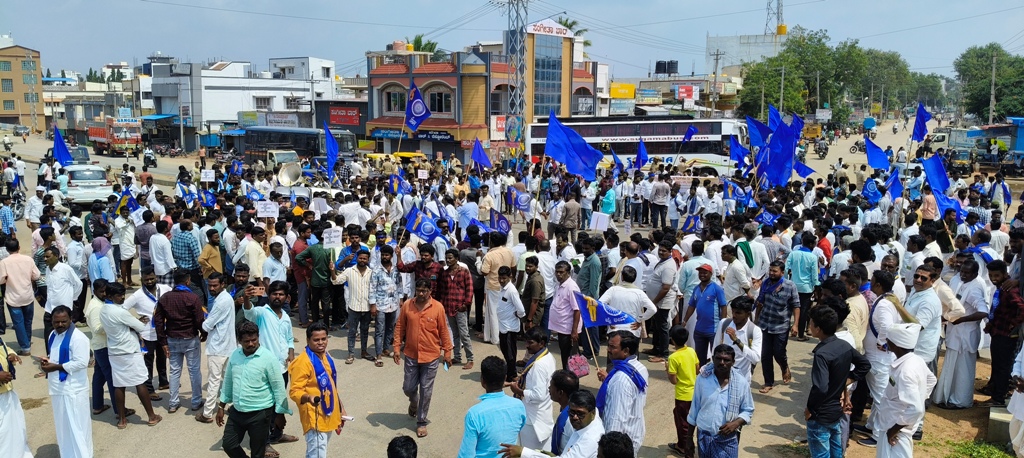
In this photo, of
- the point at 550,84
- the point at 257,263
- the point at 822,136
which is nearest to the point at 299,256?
the point at 257,263

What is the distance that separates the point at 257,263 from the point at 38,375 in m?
2.88

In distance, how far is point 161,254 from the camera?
36.0ft

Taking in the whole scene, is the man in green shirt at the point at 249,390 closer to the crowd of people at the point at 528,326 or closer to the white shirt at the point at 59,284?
the crowd of people at the point at 528,326

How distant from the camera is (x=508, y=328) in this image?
870 cm

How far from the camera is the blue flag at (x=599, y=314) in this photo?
7.43 metres

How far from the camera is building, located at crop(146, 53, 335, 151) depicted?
60.9 m

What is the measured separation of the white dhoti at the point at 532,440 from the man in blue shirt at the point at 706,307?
3.21 m

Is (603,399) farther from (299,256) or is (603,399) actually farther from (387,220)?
(387,220)

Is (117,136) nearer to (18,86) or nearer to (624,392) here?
(18,86)

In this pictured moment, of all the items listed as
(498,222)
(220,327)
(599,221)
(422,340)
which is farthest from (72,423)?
(599,221)

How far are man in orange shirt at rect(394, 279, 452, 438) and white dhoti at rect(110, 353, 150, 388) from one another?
8.27 ft

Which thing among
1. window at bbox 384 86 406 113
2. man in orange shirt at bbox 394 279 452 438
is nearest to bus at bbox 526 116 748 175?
window at bbox 384 86 406 113

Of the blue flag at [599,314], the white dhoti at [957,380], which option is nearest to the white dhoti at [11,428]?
the blue flag at [599,314]

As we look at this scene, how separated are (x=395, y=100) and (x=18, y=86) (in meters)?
72.6
